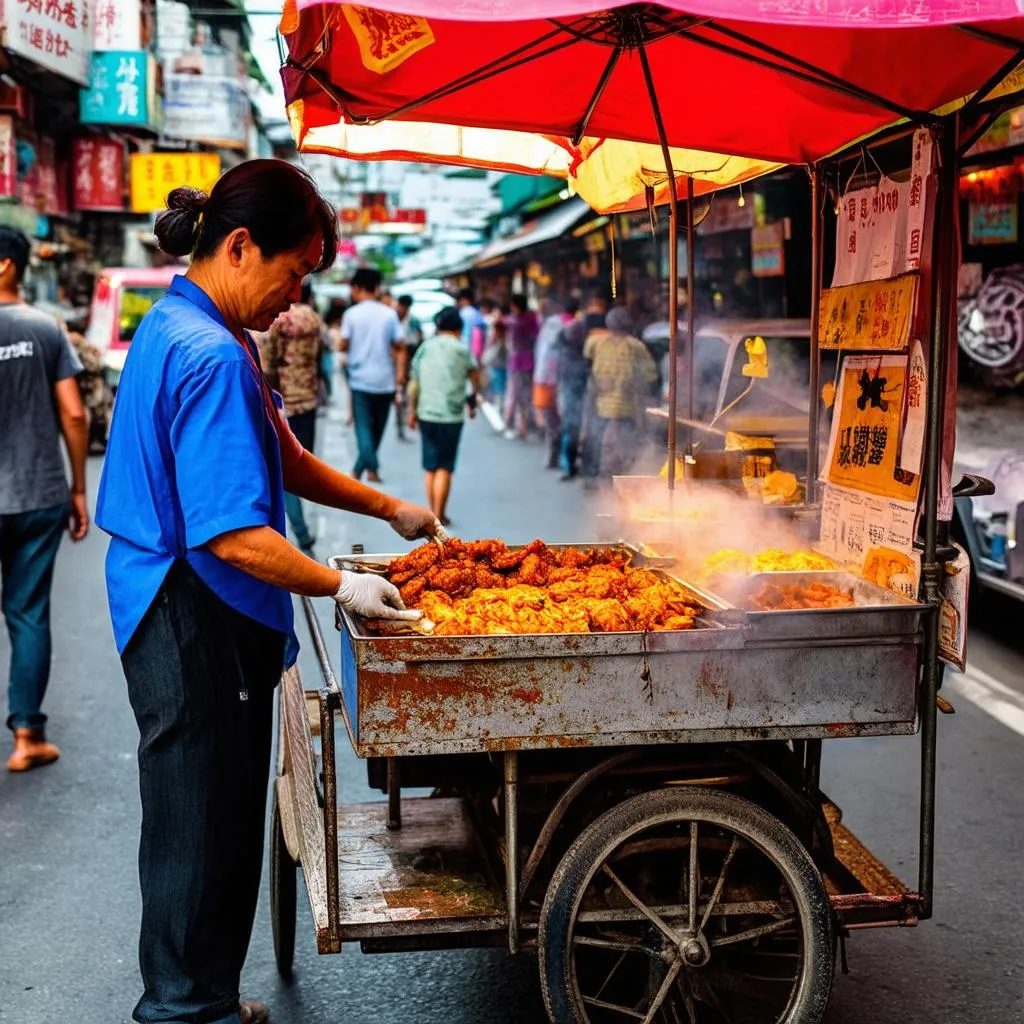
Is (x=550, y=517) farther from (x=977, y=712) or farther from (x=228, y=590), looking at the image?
(x=228, y=590)

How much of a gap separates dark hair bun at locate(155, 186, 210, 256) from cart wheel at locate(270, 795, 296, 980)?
1.74m

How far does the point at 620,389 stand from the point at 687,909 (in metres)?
9.46

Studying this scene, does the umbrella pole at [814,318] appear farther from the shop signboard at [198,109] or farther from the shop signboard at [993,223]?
the shop signboard at [198,109]

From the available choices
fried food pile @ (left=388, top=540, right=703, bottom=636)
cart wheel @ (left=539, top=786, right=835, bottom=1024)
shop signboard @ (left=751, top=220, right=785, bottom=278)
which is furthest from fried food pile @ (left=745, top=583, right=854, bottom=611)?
shop signboard @ (left=751, top=220, right=785, bottom=278)

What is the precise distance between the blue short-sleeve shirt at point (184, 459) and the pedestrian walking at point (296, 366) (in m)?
7.30

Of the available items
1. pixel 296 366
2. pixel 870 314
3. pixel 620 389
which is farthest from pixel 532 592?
pixel 620 389

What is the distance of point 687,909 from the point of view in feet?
10.2

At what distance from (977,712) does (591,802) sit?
3719 mm

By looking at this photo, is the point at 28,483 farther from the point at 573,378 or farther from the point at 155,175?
the point at 155,175

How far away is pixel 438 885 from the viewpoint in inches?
133

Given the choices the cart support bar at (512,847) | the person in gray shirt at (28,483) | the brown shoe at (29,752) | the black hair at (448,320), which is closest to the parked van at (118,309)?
the black hair at (448,320)

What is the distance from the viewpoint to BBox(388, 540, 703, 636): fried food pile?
10.3 feet

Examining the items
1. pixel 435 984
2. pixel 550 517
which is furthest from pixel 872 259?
pixel 550 517

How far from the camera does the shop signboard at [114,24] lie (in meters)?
19.9
